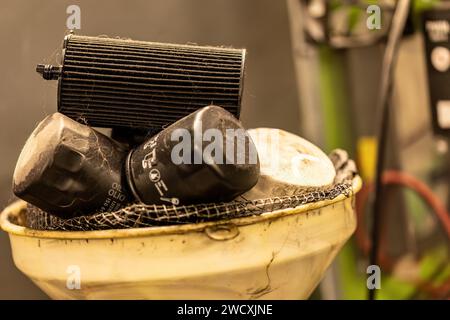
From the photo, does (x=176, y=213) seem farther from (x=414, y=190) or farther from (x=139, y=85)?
(x=414, y=190)

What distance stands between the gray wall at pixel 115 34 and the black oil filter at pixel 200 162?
0.46m

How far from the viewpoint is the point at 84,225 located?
1.82 feet

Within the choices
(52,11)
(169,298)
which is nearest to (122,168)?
(169,298)

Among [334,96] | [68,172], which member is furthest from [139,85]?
[334,96]

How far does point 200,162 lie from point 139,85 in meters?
0.17

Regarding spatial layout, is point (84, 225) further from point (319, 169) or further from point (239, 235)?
point (319, 169)

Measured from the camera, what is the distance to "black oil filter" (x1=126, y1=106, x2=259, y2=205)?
0.51 metres

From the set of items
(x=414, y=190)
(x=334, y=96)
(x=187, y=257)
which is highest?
(x=334, y=96)

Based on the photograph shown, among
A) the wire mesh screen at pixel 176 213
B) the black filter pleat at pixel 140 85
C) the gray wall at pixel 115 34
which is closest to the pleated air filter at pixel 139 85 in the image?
the black filter pleat at pixel 140 85

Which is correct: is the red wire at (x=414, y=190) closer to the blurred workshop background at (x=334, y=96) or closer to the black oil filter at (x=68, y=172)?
the blurred workshop background at (x=334, y=96)

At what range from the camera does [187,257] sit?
531 millimetres

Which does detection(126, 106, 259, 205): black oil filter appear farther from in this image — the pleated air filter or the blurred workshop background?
the blurred workshop background
